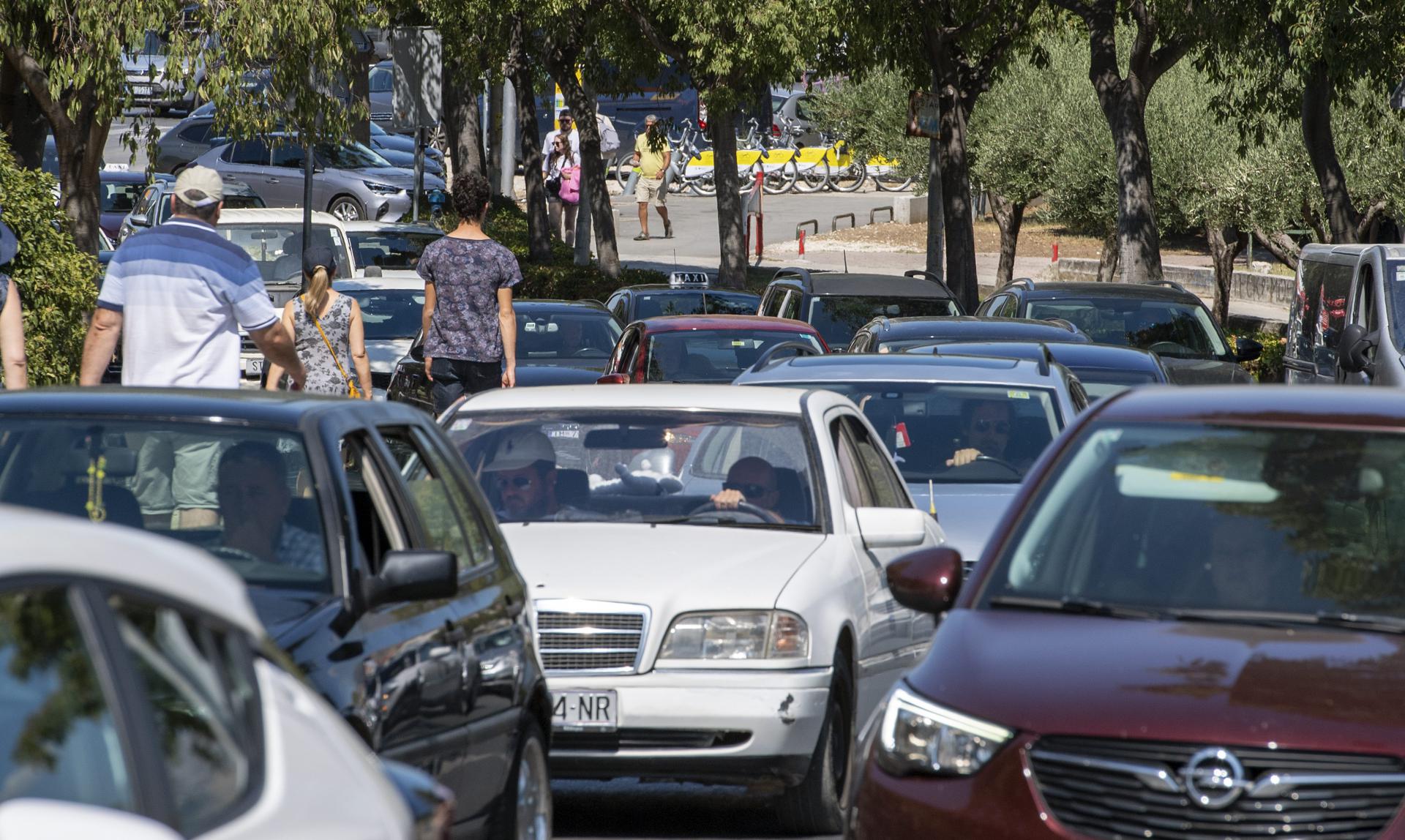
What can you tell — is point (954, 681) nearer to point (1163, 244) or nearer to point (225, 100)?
point (225, 100)

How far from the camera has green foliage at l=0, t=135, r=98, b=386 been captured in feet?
44.4

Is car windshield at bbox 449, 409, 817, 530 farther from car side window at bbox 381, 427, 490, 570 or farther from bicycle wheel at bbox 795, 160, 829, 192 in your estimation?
bicycle wheel at bbox 795, 160, 829, 192

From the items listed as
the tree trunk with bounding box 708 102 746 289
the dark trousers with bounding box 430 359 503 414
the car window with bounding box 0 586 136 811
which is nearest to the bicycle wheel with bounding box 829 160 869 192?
the tree trunk with bounding box 708 102 746 289

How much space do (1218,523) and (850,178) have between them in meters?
57.2

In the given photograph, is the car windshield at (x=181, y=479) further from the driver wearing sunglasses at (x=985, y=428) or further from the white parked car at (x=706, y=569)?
the driver wearing sunglasses at (x=985, y=428)

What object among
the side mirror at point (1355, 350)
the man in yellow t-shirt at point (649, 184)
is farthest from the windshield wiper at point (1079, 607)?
the man in yellow t-shirt at point (649, 184)

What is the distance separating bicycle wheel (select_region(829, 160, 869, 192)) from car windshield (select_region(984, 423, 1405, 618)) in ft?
181

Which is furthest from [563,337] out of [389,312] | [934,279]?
[934,279]

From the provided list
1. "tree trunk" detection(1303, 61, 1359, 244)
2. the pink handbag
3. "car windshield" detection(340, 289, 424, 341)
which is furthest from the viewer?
the pink handbag

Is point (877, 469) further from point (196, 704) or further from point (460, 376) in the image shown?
point (196, 704)

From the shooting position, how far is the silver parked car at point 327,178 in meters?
36.0

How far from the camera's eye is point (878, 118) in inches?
1889

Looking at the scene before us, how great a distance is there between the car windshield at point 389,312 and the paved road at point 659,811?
1094cm

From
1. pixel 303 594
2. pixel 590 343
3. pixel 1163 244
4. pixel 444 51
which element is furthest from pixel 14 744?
pixel 1163 244
